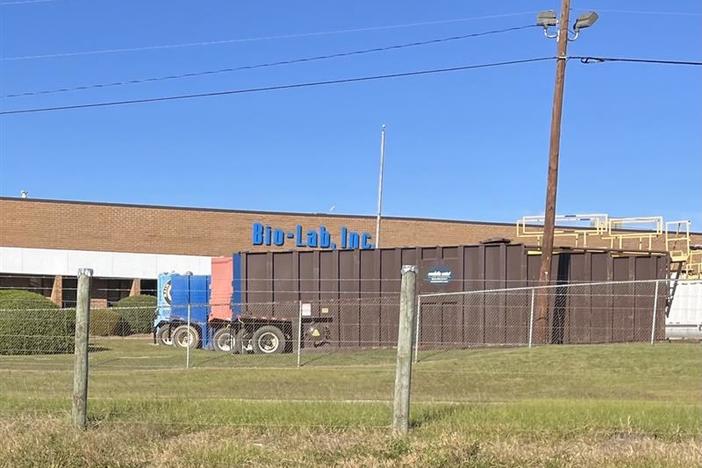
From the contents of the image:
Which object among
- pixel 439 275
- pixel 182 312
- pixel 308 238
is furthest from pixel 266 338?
pixel 308 238

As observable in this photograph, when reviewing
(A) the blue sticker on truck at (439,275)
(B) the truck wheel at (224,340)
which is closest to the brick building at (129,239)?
(B) the truck wheel at (224,340)

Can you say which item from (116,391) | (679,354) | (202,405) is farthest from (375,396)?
(679,354)

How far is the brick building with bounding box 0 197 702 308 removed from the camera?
3956 centimetres

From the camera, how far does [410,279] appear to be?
6.46 m

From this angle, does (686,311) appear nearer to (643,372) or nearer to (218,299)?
(643,372)

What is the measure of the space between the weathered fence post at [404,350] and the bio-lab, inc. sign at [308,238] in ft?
119

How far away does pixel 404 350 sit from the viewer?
6.54 meters

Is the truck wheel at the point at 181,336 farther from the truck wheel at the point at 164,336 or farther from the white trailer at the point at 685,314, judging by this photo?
the white trailer at the point at 685,314

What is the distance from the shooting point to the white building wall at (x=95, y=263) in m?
39.2

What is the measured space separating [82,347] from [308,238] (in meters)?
37.7

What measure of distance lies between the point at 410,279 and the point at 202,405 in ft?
10.4

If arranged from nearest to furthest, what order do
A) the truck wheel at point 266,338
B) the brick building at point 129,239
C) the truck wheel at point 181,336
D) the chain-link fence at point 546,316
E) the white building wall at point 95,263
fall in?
1. the chain-link fence at point 546,316
2. the truck wheel at point 266,338
3. the truck wheel at point 181,336
4. the white building wall at point 95,263
5. the brick building at point 129,239

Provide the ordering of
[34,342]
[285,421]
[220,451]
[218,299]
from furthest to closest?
1. [218,299]
2. [34,342]
3. [285,421]
4. [220,451]

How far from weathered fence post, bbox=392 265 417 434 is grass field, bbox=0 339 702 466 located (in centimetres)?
20
